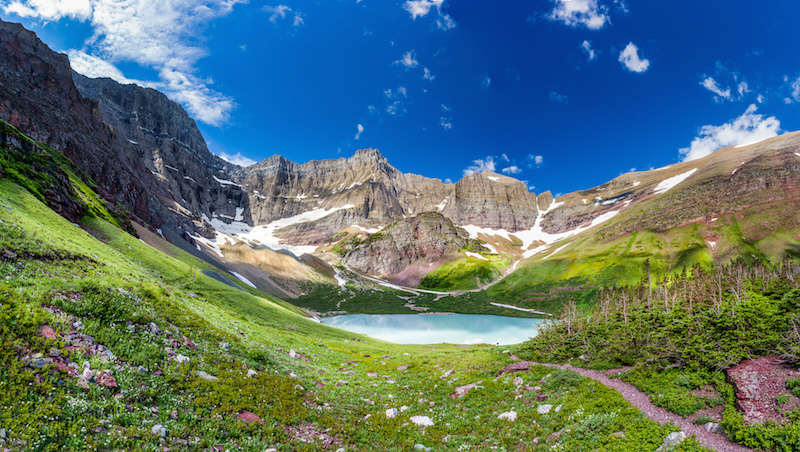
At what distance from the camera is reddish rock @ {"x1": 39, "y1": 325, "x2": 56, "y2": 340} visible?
9.91 meters

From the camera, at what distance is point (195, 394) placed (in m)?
11.5

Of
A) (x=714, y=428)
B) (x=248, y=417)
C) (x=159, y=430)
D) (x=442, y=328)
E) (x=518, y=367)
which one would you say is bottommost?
(x=442, y=328)

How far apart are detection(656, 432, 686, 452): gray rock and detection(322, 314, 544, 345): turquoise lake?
63.7m

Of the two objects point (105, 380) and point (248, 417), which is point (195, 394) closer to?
point (248, 417)

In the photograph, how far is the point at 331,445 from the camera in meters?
12.3

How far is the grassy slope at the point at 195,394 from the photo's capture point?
8.08 metres

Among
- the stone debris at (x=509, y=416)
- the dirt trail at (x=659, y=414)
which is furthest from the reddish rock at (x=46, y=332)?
the dirt trail at (x=659, y=414)

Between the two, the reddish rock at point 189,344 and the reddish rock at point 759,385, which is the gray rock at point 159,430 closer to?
the reddish rock at point 189,344

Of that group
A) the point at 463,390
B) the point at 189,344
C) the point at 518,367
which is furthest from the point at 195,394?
the point at 518,367

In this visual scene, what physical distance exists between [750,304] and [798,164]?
26647 centimetres

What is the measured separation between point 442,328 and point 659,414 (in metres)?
89.5

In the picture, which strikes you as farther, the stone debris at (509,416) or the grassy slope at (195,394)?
the stone debris at (509,416)

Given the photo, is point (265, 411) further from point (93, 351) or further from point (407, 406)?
point (407, 406)

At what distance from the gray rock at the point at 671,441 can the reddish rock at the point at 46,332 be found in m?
20.6
